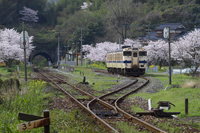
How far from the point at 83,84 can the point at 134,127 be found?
1223 cm

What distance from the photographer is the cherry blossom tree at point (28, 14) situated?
309 ft

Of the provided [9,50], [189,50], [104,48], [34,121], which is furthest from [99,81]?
[104,48]

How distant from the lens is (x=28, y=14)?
311ft

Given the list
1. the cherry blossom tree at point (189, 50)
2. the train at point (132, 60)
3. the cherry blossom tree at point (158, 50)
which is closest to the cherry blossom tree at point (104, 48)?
the cherry blossom tree at point (158, 50)

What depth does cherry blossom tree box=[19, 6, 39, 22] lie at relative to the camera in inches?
3706

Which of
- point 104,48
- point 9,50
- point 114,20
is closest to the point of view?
point 9,50

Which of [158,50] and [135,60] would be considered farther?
[158,50]

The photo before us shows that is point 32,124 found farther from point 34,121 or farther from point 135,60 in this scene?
point 135,60

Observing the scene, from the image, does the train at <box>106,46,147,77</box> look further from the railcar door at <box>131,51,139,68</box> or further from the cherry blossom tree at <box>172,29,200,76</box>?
the cherry blossom tree at <box>172,29,200,76</box>

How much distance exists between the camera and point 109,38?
71.4m

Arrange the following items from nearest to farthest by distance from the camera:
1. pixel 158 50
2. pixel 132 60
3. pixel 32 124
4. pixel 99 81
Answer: pixel 32 124, pixel 99 81, pixel 132 60, pixel 158 50

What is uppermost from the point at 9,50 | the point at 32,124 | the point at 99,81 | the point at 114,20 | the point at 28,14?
the point at 28,14

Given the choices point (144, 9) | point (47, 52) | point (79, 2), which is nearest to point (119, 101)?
point (47, 52)

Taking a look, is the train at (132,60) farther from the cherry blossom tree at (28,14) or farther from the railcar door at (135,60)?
the cherry blossom tree at (28,14)
